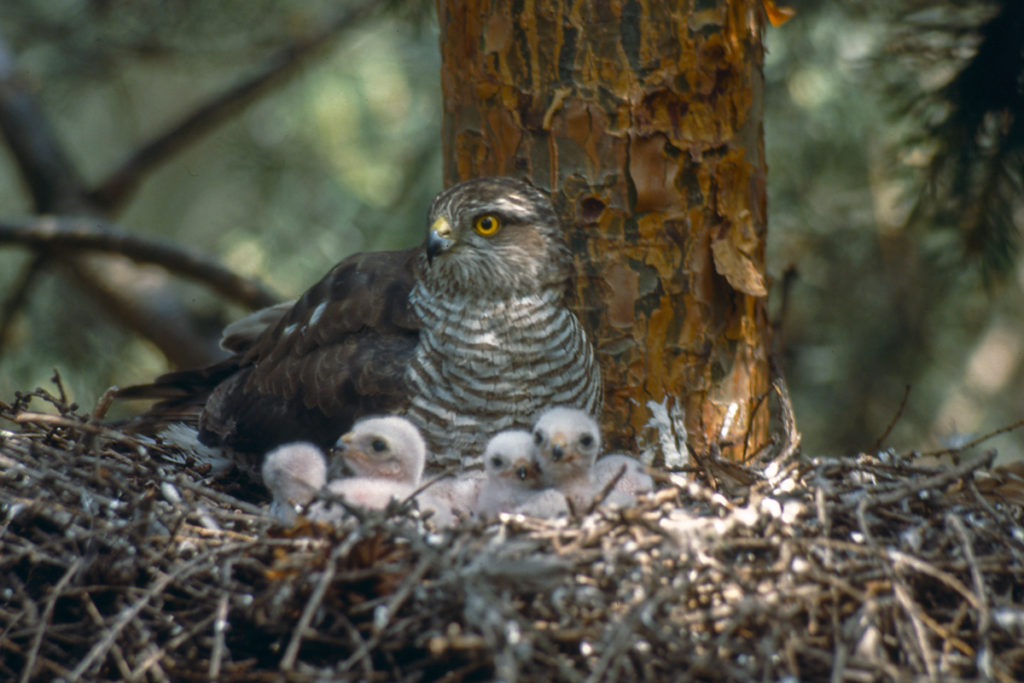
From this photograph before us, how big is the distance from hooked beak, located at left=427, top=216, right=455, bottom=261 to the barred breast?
0.20 m

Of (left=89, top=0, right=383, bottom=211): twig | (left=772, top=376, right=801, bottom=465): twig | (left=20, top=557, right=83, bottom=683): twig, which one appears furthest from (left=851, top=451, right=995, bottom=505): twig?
(left=89, top=0, right=383, bottom=211): twig

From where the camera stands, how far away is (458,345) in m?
3.12

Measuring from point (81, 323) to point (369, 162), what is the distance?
8.48 ft

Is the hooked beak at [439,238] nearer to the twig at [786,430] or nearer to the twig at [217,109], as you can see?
the twig at [786,430]

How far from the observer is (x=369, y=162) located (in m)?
7.55

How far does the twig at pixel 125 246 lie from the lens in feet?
16.0

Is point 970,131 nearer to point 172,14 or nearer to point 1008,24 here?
point 1008,24

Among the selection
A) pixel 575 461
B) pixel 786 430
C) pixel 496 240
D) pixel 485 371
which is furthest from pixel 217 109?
pixel 786 430

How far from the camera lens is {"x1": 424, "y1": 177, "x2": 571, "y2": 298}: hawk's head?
3098mm

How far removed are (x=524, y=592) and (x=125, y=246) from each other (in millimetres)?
3664

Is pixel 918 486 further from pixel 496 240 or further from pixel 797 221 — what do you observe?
pixel 797 221

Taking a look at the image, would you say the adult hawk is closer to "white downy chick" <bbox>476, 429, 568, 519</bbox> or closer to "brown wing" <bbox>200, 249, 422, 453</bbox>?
"brown wing" <bbox>200, 249, 422, 453</bbox>

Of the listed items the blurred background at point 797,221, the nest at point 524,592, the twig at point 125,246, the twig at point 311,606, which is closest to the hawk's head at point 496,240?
the nest at point 524,592

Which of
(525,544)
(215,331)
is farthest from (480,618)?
(215,331)
